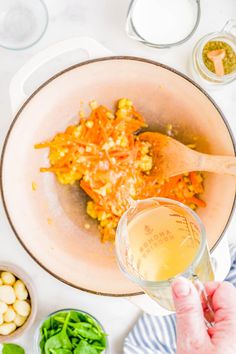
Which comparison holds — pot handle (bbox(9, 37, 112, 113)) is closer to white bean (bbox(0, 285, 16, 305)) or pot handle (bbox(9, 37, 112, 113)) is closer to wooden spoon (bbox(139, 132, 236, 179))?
wooden spoon (bbox(139, 132, 236, 179))

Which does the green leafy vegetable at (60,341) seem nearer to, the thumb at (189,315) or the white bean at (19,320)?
the white bean at (19,320)

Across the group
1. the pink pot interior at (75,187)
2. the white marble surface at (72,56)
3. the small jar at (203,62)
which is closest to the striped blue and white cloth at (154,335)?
the white marble surface at (72,56)

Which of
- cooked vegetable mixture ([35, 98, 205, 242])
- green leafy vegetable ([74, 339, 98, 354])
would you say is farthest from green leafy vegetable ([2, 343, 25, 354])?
cooked vegetable mixture ([35, 98, 205, 242])

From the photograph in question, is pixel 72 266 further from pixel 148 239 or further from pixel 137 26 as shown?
pixel 137 26

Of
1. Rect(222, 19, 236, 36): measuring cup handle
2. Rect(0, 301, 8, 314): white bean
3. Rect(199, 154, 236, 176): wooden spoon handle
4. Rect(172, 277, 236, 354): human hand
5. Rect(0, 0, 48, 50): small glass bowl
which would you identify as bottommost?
Rect(172, 277, 236, 354): human hand

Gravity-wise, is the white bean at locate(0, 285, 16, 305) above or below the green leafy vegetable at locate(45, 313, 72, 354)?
above

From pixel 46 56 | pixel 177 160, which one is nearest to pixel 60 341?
pixel 177 160

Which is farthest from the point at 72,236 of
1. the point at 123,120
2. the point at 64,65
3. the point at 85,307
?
the point at 64,65

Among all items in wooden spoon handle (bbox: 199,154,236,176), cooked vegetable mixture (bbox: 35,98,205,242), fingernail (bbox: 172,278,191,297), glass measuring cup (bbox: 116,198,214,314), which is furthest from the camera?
cooked vegetable mixture (bbox: 35,98,205,242)
